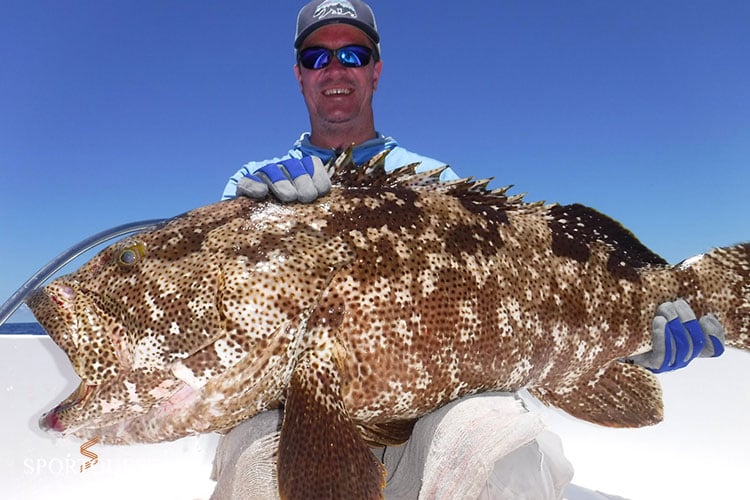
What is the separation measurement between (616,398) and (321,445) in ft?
6.70

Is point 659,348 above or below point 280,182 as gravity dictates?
below

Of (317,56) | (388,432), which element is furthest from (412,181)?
(317,56)

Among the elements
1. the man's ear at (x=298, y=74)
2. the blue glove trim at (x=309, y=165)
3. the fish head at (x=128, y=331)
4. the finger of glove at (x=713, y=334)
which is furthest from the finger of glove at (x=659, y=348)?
the man's ear at (x=298, y=74)

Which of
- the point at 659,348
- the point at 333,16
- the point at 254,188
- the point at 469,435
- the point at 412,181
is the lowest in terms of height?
the point at 469,435

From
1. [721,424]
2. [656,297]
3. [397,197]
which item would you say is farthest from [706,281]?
[721,424]

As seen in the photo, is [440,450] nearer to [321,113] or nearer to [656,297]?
[656,297]

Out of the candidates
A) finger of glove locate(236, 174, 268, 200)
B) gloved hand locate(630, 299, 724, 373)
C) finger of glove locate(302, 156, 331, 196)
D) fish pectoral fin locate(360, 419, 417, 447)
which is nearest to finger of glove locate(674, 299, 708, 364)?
gloved hand locate(630, 299, 724, 373)

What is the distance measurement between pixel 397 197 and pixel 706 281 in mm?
2019

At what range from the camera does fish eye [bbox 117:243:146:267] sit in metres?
2.56

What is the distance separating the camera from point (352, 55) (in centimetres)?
491

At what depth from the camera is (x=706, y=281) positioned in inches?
131

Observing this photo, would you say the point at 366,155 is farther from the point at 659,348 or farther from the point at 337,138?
the point at 659,348

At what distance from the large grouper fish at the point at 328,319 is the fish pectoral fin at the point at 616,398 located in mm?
265

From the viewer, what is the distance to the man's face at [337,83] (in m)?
4.96
